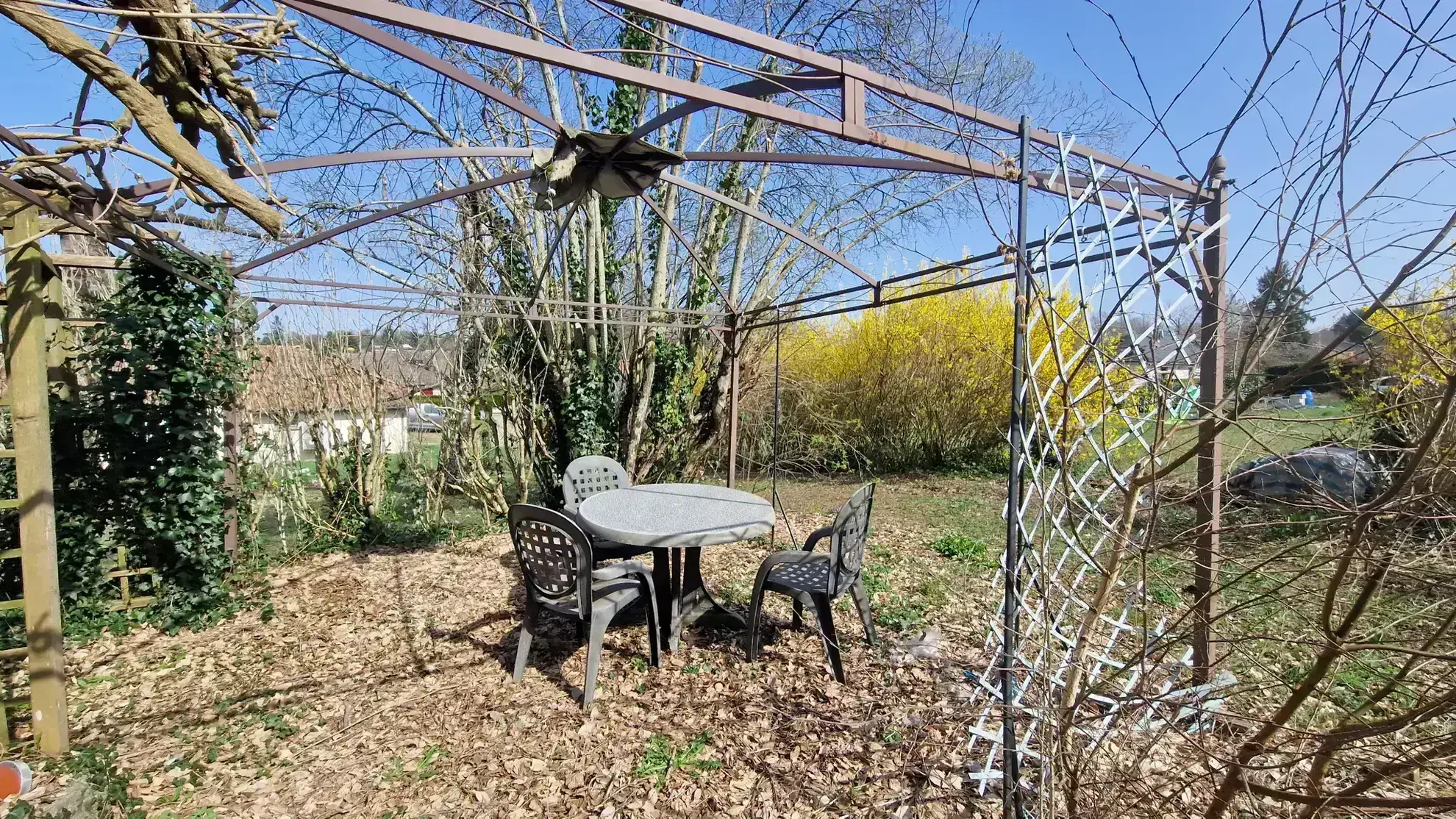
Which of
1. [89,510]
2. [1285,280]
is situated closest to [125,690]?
[89,510]

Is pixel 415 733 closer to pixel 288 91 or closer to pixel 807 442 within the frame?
pixel 288 91

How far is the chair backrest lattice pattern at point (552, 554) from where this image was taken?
3.19m

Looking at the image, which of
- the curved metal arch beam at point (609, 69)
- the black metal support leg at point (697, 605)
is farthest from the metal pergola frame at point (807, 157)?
the black metal support leg at point (697, 605)

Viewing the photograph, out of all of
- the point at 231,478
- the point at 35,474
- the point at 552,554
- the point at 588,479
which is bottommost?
the point at 552,554

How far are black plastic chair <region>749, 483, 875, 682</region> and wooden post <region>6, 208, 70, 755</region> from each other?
126 inches

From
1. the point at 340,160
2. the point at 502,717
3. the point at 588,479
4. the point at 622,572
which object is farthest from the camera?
the point at 588,479

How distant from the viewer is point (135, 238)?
261 centimetres

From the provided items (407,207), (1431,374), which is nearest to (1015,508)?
(1431,374)

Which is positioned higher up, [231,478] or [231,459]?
[231,459]

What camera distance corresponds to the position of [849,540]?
3434 mm

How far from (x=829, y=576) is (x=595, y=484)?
2618 mm

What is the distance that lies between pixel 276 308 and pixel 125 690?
278cm

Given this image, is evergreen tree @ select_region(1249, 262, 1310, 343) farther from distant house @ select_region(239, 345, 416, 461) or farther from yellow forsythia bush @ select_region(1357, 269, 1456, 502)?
distant house @ select_region(239, 345, 416, 461)

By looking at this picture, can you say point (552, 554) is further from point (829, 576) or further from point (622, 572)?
point (829, 576)
